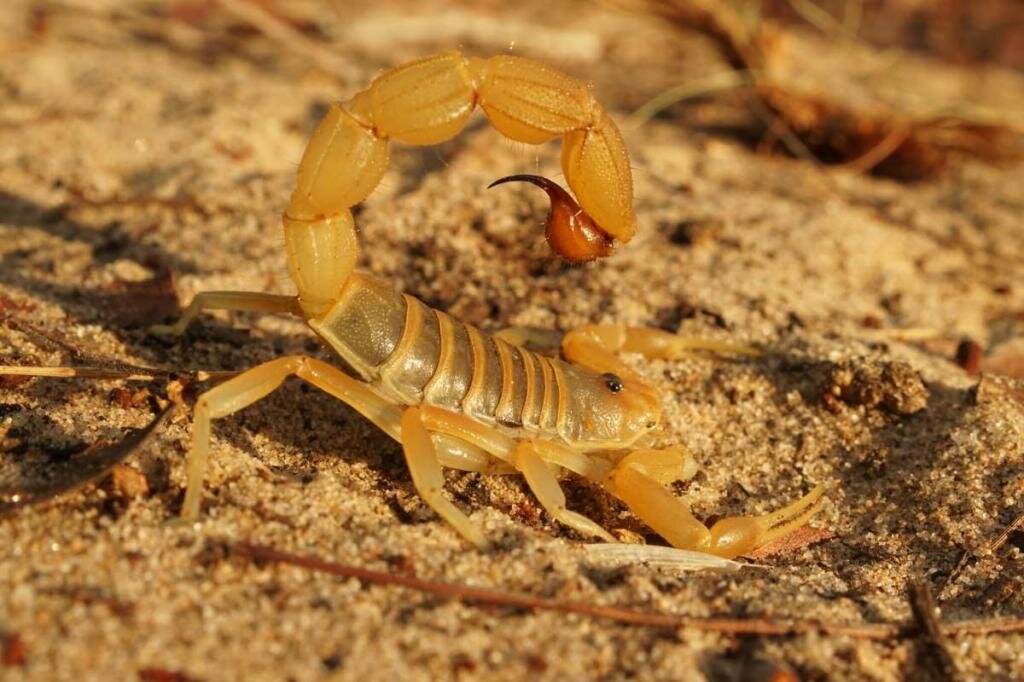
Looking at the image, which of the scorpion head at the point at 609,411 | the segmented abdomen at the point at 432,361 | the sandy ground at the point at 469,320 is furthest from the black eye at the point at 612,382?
the sandy ground at the point at 469,320

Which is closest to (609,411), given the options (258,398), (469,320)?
(469,320)

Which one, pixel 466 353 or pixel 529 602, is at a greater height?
pixel 466 353

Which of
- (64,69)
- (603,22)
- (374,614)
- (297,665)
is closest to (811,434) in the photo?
(374,614)

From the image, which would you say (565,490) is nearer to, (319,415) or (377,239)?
(319,415)

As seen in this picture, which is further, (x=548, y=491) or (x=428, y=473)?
(x=548, y=491)

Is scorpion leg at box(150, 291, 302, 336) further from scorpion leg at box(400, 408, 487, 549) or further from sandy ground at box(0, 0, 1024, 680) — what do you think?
scorpion leg at box(400, 408, 487, 549)

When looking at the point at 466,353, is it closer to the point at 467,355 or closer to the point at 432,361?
the point at 467,355

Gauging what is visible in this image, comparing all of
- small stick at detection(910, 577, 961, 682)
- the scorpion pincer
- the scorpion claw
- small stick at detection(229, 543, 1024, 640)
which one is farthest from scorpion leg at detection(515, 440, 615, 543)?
small stick at detection(910, 577, 961, 682)
